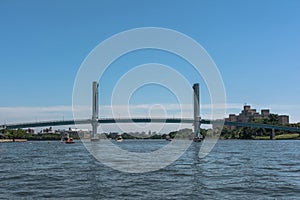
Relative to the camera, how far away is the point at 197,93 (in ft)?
410

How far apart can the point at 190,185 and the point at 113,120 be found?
3742 inches

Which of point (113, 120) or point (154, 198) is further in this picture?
point (113, 120)

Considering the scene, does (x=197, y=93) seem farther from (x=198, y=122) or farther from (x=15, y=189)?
(x=15, y=189)

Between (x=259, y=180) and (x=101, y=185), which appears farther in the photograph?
(x=259, y=180)

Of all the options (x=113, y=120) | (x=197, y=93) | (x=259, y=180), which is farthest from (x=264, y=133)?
(x=259, y=180)

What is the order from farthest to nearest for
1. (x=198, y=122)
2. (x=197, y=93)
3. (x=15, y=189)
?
(x=197, y=93)
(x=198, y=122)
(x=15, y=189)

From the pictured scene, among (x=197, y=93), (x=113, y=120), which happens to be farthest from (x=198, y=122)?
(x=113, y=120)

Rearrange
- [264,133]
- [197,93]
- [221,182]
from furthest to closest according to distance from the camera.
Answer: [264,133]
[197,93]
[221,182]

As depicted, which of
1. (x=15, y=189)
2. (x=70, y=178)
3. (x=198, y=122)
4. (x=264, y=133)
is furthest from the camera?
(x=264, y=133)

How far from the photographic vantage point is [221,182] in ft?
65.6

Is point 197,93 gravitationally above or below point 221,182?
above

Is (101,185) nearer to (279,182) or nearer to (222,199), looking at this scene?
(222,199)

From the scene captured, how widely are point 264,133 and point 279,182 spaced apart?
139063 millimetres

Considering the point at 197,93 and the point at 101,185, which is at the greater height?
the point at 197,93
